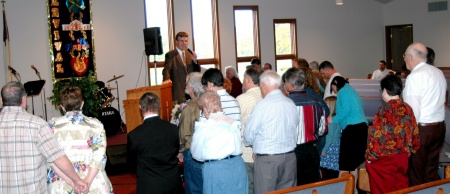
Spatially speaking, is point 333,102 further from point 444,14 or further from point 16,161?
point 444,14

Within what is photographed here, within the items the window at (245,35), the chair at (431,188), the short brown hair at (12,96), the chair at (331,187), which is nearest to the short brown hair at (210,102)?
the short brown hair at (12,96)

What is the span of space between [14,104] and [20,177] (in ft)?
1.52

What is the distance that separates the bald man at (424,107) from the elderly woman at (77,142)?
8.04 ft

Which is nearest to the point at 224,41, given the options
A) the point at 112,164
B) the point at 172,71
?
the point at 172,71

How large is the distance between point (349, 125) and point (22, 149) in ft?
11.2

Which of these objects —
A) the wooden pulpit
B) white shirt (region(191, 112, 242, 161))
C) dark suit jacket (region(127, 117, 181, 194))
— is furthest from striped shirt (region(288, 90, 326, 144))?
the wooden pulpit

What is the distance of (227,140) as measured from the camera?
13.4 ft

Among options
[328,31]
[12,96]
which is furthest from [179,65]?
[328,31]

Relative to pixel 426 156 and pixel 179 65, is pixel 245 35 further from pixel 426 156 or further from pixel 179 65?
pixel 426 156

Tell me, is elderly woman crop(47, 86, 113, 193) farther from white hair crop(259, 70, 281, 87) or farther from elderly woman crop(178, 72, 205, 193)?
white hair crop(259, 70, 281, 87)

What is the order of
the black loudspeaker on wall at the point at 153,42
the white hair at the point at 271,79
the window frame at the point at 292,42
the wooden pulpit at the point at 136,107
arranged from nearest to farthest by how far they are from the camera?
the white hair at the point at 271,79 < the wooden pulpit at the point at 136,107 < the black loudspeaker on wall at the point at 153,42 < the window frame at the point at 292,42

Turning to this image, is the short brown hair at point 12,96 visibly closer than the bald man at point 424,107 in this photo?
Yes

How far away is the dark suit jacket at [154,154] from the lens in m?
4.12

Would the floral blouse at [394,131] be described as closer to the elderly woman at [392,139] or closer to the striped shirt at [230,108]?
the elderly woman at [392,139]
